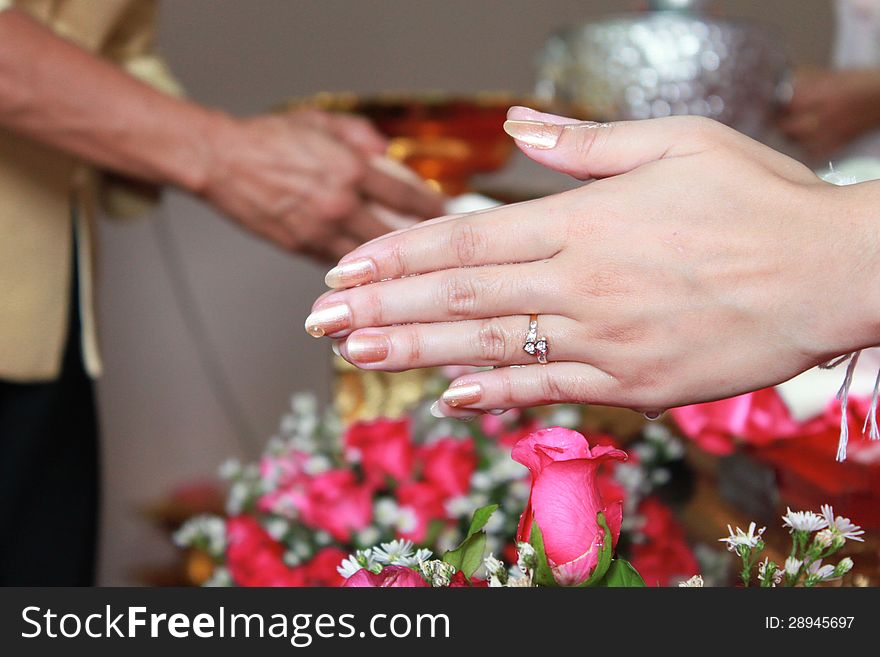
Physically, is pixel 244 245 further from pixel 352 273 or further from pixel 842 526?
pixel 842 526

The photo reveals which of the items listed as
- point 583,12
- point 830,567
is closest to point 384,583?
point 830,567

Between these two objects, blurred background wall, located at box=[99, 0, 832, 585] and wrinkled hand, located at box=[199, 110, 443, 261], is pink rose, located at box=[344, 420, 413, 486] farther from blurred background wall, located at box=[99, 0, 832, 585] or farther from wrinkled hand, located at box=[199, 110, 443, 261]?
blurred background wall, located at box=[99, 0, 832, 585]

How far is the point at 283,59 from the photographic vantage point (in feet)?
7.29

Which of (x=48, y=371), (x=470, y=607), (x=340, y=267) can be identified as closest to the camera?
(x=470, y=607)

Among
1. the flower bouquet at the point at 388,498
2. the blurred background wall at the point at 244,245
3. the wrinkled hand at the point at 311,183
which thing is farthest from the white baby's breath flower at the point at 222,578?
the blurred background wall at the point at 244,245

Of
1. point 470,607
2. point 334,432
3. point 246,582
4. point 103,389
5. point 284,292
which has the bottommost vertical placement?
point 470,607

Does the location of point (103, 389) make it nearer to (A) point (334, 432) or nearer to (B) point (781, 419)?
(A) point (334, 432)

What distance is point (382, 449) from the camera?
844mm

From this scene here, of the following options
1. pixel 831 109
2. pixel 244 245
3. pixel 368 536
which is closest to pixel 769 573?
pixel 368 536

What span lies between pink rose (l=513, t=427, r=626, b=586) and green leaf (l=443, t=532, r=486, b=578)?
0.01 metres

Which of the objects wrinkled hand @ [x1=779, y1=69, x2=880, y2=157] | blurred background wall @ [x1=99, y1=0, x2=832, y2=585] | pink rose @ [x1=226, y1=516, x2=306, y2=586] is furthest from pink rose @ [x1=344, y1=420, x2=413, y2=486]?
blurred background wall @ [x1=99, y1=0, x2=832, y2=585]

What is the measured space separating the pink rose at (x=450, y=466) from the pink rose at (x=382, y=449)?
20mm

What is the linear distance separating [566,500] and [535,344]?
136 millimetres

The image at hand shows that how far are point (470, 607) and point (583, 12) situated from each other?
2.25m
